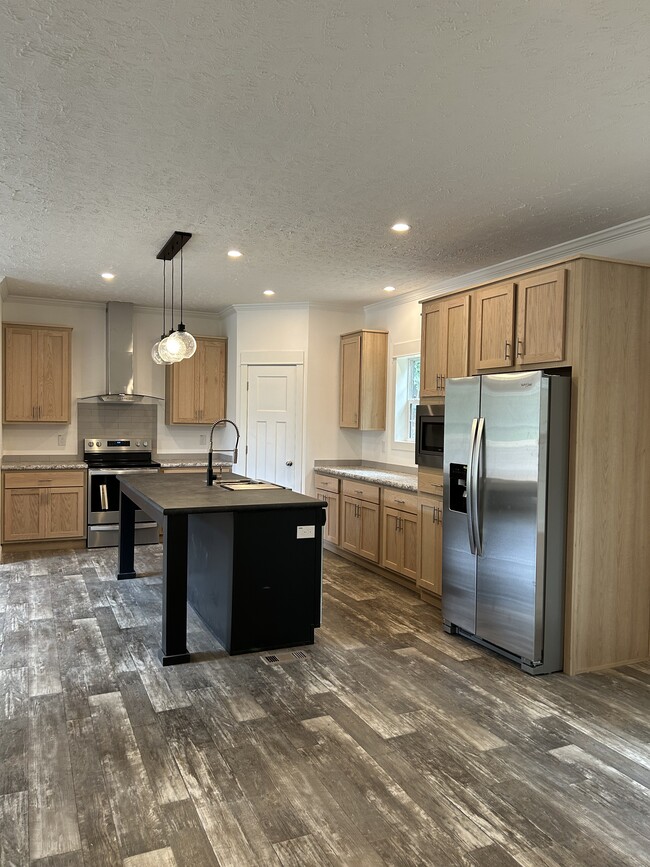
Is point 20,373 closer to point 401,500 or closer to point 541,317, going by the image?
point 401,500

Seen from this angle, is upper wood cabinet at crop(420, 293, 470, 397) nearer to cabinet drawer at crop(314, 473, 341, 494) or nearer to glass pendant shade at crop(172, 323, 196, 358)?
glass pendant shade at crop(172, 323, 196, 358)

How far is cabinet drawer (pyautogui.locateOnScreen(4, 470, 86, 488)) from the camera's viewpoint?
252 inches

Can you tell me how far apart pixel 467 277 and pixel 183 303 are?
3.38 m

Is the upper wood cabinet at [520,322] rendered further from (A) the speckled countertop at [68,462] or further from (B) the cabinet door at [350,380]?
(A) the speckled countertop at [68,462]

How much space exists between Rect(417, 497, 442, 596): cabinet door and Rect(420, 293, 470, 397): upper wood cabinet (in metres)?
0.86

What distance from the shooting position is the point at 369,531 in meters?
5.89

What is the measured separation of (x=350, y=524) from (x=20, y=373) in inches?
151

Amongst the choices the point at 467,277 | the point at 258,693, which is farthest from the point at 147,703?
the point at 467,277

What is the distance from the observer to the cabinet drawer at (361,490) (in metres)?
5.80

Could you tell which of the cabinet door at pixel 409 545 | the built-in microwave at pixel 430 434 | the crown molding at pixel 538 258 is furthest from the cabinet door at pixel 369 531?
the crown molding at pixel 538 258

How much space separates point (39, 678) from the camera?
345 cm

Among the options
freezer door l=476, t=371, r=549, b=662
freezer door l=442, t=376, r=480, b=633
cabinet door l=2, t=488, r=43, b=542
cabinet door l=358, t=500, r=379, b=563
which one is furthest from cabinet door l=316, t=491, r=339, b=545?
cabinet door l=2, t=488, r=43, b=542

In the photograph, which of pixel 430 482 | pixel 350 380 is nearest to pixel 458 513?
pixel 430 482

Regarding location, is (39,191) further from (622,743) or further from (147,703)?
(622,743)
